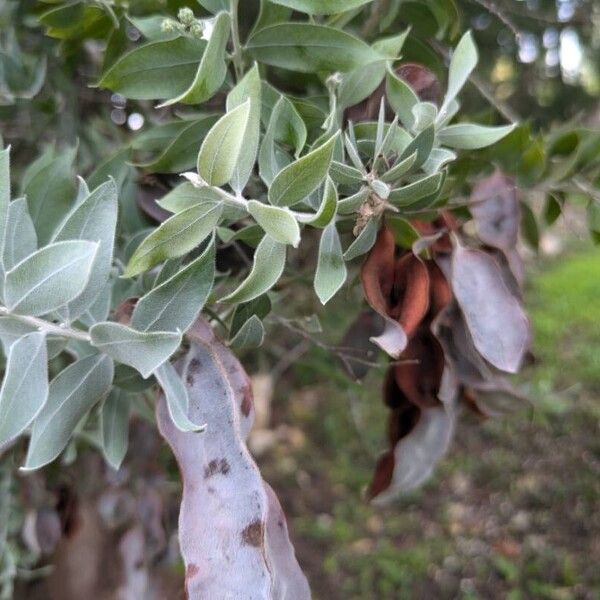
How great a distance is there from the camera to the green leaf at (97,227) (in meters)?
0.49

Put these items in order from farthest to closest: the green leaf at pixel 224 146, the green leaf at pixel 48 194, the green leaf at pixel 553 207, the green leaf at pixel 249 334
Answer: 1. the green leaf at pixel 553 207
2. the green leaf at pixel 48 194
3. the green leaf at pixel 249 334
4. the green leaf at pixel 224 146

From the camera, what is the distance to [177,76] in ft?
1.94

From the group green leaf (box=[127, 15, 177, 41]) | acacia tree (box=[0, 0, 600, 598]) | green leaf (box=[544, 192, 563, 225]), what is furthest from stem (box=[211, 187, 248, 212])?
green leaf (box=[544, 192, 563, 225])

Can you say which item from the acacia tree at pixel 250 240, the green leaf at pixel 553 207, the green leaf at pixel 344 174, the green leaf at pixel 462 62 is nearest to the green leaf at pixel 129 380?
the acacia tree at pixel 250 240

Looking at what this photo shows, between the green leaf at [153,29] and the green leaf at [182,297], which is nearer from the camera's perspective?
the green leaf at [182,297]

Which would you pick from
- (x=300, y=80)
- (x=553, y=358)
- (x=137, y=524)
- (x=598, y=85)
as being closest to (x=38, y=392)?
(x=300, y=80)

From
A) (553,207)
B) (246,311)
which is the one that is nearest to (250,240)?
(246,311)

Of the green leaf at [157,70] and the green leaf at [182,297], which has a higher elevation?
the green leaf at [157,70]

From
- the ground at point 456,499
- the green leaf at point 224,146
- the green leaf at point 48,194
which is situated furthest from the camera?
the ground at point 456,499

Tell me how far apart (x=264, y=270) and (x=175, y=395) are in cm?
10

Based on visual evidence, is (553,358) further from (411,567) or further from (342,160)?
(342,160)

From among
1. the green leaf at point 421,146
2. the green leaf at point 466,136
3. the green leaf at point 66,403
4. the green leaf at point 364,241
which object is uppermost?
the green leaf at point 421,146

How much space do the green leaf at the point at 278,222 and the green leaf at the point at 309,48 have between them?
201 millimetres

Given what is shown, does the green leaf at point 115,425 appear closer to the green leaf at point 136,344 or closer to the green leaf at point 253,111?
the green leaf at point 136,344
